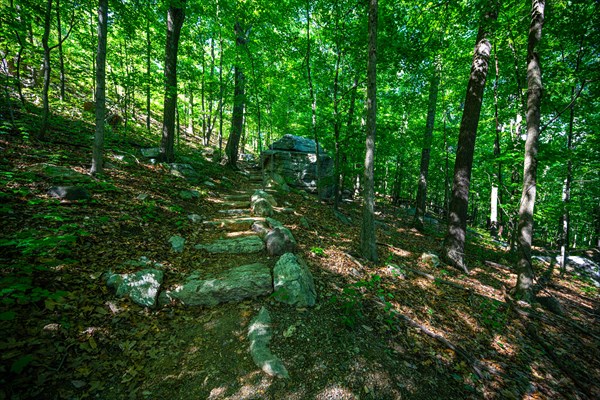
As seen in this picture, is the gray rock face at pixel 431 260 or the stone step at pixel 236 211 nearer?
the gray rock face at pixel 431 260

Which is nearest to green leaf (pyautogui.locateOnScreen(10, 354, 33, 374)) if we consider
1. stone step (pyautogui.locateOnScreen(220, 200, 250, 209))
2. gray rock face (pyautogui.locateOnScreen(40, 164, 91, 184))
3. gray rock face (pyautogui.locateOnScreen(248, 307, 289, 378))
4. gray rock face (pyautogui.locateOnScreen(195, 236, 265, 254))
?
gray rock face (pyautogui.locateOnScreen(248, 307, 289, 378))

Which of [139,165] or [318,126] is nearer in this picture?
[139,165]

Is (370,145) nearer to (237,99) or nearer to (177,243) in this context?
(177,243)

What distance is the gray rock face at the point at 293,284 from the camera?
3625 millimetres

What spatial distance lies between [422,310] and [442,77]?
12.3 metres

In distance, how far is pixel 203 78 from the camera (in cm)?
1353

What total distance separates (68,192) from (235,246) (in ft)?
11.4

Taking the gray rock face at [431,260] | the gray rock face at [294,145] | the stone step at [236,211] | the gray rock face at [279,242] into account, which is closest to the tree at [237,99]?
the gray rock face at [294,145]

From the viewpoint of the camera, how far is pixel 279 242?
4.93m

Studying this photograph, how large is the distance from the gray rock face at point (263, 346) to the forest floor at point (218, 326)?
0.08 metres

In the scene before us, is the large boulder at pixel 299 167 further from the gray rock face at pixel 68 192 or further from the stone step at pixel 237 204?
the gray rock face at pixel 68 192

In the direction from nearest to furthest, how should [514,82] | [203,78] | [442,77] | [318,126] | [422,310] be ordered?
[422,310] < [514,82] < [318,126] < [442,77] < [203,78]

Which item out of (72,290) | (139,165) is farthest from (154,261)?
(139,165)

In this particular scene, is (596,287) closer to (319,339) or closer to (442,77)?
(442,77)
